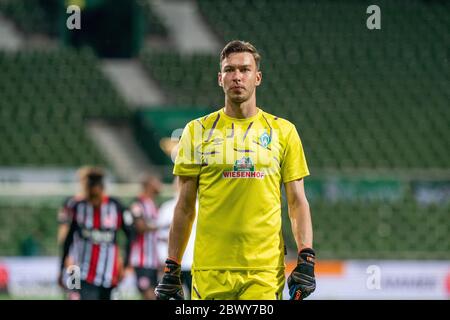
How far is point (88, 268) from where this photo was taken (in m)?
9.45

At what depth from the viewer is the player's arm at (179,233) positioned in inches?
210

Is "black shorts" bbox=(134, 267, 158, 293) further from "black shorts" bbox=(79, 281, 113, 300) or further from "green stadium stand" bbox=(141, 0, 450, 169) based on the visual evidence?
"green stadium stand" bbox=(141, 0, 450, 169)

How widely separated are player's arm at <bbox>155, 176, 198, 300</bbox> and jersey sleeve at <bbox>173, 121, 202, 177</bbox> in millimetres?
43

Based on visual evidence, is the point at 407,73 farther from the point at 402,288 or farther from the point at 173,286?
the point at 173,286

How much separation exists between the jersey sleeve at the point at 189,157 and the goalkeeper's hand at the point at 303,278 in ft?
2.37

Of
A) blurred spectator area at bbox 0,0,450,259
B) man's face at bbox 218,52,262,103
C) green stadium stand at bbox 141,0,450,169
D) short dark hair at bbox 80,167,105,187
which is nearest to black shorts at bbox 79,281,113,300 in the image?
short dark hair at bbox 80,167,105,187

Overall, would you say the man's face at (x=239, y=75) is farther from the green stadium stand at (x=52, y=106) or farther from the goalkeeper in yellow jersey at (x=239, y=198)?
the green stadium stand at (x=52, y=106)

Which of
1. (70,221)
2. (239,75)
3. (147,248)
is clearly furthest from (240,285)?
(147,248)

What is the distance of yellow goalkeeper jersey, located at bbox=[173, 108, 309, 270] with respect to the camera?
520cm

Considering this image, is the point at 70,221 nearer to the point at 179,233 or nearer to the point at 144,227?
the point at 144,227

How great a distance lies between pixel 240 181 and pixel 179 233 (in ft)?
1.53
